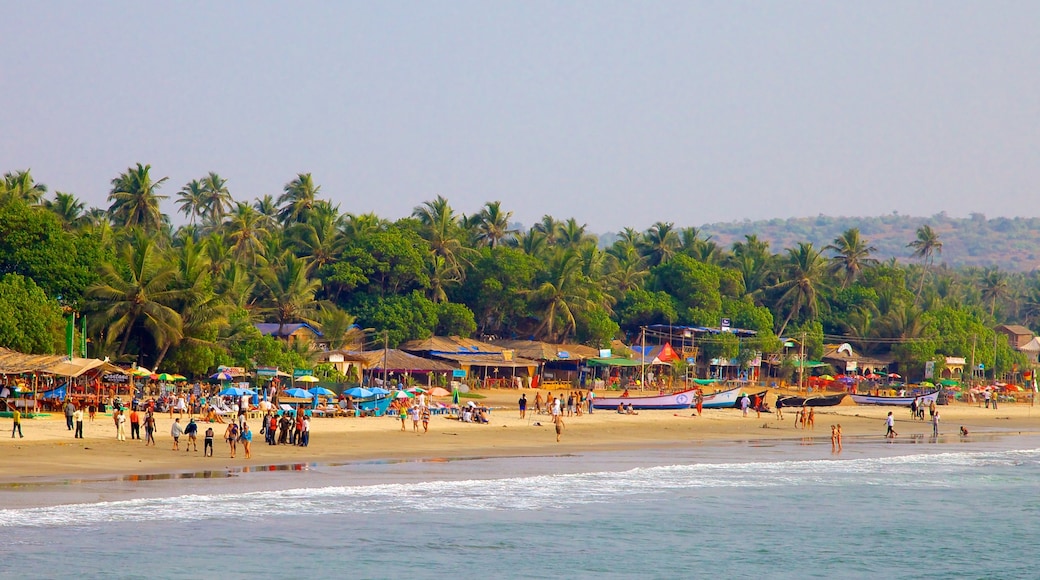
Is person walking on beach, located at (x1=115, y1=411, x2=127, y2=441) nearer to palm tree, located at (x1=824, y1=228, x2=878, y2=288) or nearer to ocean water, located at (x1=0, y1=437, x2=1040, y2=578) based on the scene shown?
ocean water, located at (x1=0, y1=437, x2=1040, y2=578)

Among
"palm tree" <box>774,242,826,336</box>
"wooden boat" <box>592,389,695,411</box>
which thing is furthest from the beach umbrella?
"palm tree" <box>774,242,826,336</box>

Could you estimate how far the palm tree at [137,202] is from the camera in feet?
226

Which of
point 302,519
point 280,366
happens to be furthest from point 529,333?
point 302,519

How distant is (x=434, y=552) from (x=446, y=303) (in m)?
49.8

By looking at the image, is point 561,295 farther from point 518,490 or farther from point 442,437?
point 518,490

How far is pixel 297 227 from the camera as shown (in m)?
73.2

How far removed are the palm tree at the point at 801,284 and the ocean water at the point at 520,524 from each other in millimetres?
57880

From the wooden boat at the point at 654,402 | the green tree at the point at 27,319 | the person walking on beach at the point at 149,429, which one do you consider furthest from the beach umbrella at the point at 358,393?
the wooden boat at the point at 654,402

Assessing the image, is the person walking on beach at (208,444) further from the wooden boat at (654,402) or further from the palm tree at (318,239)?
the palm tree at (318,239)

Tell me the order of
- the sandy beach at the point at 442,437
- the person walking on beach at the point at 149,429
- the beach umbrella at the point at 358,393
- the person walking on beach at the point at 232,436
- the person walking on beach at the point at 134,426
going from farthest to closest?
the beach umbrella at the point at 358,393 → the person walking on beach at the point at 134,426 → the person walking on beach at the point at 149,429 → the person walking on beach at the point at 232,436 → the sandy beach at the point at 442,437

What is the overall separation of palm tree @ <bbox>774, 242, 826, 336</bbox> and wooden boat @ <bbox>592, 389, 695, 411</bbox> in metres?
35.5

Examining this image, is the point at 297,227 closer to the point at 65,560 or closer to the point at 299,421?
the point at 299,421

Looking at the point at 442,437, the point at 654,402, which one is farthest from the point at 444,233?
the point at 442,437

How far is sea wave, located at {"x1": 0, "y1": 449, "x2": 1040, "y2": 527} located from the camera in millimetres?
22703
